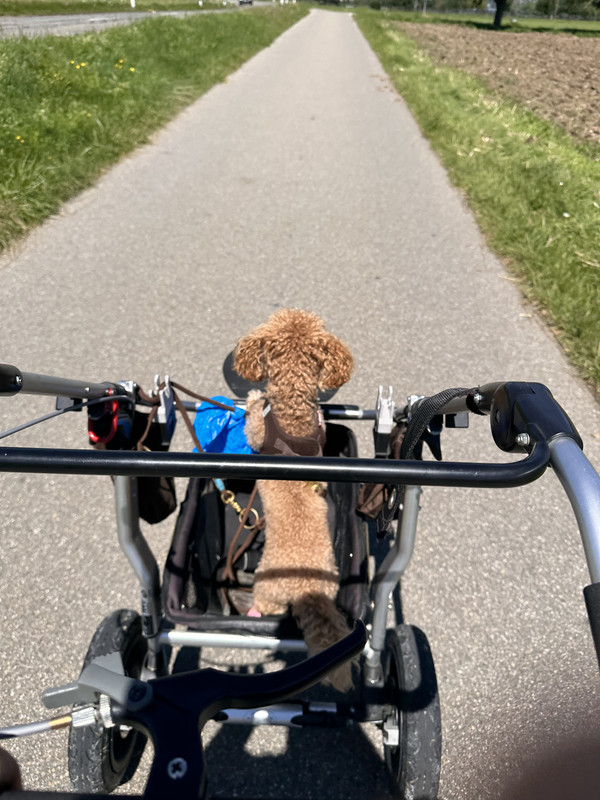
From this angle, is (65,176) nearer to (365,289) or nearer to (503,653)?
(365,289)

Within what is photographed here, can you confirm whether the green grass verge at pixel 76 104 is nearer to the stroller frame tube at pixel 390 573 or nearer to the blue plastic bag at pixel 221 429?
the blue plastic bag at pixel 221 429

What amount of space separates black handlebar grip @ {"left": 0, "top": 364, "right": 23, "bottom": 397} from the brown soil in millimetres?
10522

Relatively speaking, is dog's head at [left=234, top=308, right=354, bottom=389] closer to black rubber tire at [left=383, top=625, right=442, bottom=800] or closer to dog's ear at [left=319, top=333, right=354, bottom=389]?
dog's ear at [left=319, top=333, right=354, bottom=389]

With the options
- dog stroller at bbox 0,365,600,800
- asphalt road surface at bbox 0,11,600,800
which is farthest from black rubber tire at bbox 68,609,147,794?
asphalt road surface at bbox 0,11,600,800

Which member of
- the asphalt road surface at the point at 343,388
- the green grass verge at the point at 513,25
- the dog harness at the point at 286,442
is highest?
the green grass verge at the point at 513,25

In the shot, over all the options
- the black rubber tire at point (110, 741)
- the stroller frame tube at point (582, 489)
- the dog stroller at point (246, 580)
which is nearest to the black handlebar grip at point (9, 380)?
the dog stroller at point (246, 580)

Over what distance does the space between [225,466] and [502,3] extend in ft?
217

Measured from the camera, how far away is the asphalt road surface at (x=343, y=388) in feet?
5.95

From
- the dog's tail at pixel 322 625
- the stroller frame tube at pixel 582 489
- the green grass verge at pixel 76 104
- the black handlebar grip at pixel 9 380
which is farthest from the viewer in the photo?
the green grass verge at pixel 76 104

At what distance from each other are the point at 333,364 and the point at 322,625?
0.97 m

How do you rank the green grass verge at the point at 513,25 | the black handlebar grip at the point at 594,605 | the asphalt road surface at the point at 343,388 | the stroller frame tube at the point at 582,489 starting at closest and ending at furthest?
1. the black handlebar grip at the point at 594,605
2. the stroller frame tube at the point at 582,489
3. the asphalt road surface at the point at 343,388
4. the green grass verge at the point at 513,25

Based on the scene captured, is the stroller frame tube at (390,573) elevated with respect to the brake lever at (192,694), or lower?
lower

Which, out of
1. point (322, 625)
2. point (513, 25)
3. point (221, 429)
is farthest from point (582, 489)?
point (513, 25)

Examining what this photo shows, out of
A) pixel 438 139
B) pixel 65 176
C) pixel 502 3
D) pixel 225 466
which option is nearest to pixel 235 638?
pixel 225 466
